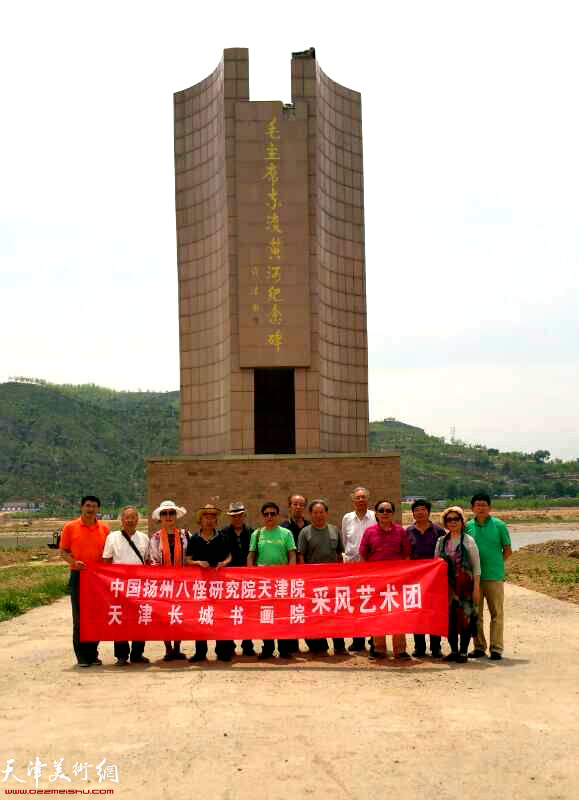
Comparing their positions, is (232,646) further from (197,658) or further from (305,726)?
(305,726)

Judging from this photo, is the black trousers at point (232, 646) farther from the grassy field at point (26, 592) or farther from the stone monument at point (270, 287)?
the stone monument at point (270, 287)

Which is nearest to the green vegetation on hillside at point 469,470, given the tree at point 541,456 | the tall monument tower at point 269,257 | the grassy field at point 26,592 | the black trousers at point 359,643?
the tree at point 541,456

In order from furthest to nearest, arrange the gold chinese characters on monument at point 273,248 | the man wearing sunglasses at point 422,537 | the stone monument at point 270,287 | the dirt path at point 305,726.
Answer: the gold chinese characters on monument at point 273,248
the stone monument at point 270,287
the man wearing sunglasses at point 422,537
the dirt path at point 305,726

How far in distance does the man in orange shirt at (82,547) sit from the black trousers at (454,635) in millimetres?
3909

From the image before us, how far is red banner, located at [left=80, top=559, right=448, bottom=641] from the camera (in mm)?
11188

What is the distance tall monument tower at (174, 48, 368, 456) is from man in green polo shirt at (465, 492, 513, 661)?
16597mm

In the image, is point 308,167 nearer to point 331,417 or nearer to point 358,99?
point 358,99

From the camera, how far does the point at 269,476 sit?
26.3 metres

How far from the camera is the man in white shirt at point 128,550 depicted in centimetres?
1129

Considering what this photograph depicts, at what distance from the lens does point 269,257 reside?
2794 cm

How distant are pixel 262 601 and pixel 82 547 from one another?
214 centimetres

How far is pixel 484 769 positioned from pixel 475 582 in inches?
178

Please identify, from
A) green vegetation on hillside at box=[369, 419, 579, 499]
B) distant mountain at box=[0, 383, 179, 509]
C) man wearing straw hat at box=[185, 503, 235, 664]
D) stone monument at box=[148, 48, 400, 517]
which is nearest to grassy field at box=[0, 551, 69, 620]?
stone monument at box=[148, 48, 400, 517]

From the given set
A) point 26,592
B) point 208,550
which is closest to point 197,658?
point 208,550
